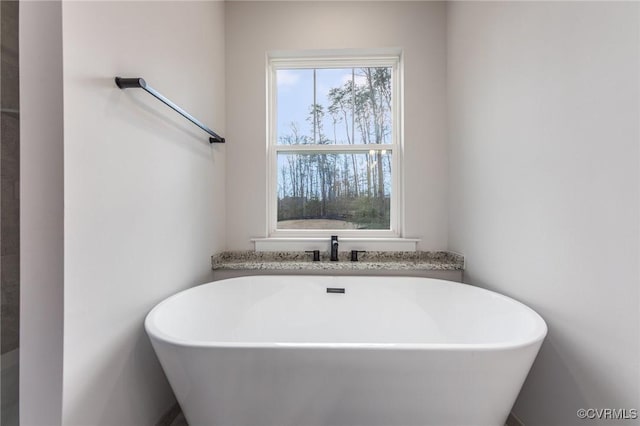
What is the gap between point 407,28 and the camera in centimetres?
197

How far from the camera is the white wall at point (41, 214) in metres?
0.73

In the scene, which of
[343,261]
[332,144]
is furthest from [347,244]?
[332,144]

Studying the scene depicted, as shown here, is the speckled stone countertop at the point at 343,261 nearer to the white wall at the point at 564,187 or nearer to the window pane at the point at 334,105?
the white wall at the point at 564,187

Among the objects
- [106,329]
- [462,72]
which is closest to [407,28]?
[462,72]

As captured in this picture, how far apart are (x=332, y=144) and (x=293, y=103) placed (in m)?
0.46

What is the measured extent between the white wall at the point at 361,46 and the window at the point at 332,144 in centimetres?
13

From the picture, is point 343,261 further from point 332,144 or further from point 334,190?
point 332,144

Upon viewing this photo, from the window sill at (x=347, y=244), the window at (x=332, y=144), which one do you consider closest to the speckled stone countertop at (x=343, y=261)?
the window sill at (x=347, y=244)

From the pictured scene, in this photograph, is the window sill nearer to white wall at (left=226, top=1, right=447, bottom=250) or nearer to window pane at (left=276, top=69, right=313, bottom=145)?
white wall at (left=226, top=1, right=447, bottom=250)

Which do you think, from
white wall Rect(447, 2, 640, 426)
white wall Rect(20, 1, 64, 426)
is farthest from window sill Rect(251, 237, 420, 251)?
white wall Rect(20, 1, 64, 426)

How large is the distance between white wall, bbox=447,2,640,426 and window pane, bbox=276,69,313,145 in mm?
1182

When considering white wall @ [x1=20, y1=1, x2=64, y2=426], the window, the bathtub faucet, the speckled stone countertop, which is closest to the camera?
white wall @ [x1=20, y1=1, x2=64, y2=426]

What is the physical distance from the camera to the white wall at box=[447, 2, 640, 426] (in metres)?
0.82

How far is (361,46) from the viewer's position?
1.99 metres
